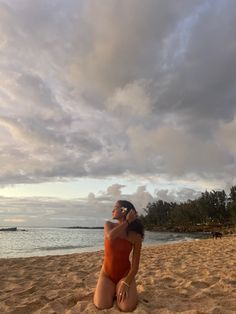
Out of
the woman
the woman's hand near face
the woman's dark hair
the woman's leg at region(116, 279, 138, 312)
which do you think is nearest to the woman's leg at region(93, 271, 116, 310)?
the woman

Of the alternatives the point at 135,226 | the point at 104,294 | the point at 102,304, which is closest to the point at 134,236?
the point at 135,226

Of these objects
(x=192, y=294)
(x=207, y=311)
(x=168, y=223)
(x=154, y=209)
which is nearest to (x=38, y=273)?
Result: (x=192, y=294)

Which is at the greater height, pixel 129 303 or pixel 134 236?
pixel 134 236

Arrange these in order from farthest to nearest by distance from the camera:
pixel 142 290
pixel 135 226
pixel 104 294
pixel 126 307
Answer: pixel 142 290
pixel 135 226
pixel 104 294
pixel 126 307

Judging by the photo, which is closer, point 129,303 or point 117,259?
point 129,303

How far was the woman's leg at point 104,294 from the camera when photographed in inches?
186

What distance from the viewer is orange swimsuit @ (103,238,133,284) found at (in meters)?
5.06

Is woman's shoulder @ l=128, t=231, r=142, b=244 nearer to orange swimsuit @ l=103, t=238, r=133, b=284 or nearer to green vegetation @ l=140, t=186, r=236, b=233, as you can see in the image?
orange swimsuit @ l=103, t=238, r=133, b=284

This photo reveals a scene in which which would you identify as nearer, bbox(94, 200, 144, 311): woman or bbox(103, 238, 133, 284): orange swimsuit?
bbox(94, 200, 144, 311): woman

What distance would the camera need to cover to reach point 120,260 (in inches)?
201

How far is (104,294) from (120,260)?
1.72ft

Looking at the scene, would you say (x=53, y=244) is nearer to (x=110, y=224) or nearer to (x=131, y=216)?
(x=110, y=224)

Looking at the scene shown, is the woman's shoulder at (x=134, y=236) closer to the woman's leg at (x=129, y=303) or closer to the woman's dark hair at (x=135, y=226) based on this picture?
the woman's dark hair at (x=135, y=226)

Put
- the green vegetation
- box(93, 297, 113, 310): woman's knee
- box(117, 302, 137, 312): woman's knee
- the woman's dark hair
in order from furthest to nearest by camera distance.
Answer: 1. the green vegetation
2. the woman's dark hair
3. box(93, 297, 113, 310): woman's knee
4. box(117, 302, 137, 312): woman's knee
